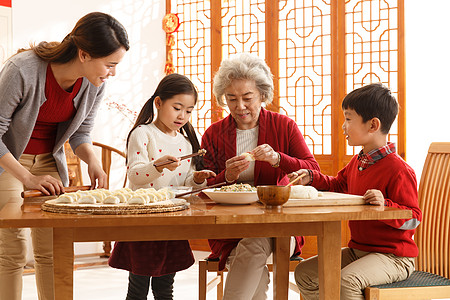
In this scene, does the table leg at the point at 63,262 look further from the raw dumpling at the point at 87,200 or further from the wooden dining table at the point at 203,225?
the raw dumpling at the point at 87,200

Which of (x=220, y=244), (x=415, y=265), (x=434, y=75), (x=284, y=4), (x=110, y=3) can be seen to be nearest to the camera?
(x=415, y=265)

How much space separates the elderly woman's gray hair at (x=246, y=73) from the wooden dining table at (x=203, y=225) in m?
0.89

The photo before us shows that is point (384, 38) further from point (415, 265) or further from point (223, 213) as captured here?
point (223, 213)

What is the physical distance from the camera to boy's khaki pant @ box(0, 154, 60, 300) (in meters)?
2.19

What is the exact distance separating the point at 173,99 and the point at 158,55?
3.04 m

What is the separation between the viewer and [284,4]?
15.4ft

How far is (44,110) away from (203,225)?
1.00 meters

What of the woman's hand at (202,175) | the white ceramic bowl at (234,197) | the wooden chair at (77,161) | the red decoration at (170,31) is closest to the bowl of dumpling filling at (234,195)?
the white ceramic bowl at (234,197)

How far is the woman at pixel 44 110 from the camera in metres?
2.10

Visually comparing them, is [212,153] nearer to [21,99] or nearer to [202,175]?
[202,175]

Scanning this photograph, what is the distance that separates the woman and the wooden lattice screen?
2.61 metres

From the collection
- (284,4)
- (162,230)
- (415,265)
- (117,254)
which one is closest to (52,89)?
(117,254)

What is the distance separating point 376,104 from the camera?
7.15ft

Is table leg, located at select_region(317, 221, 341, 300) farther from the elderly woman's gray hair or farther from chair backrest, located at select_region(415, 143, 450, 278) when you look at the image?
the elderly woman's gray hair
